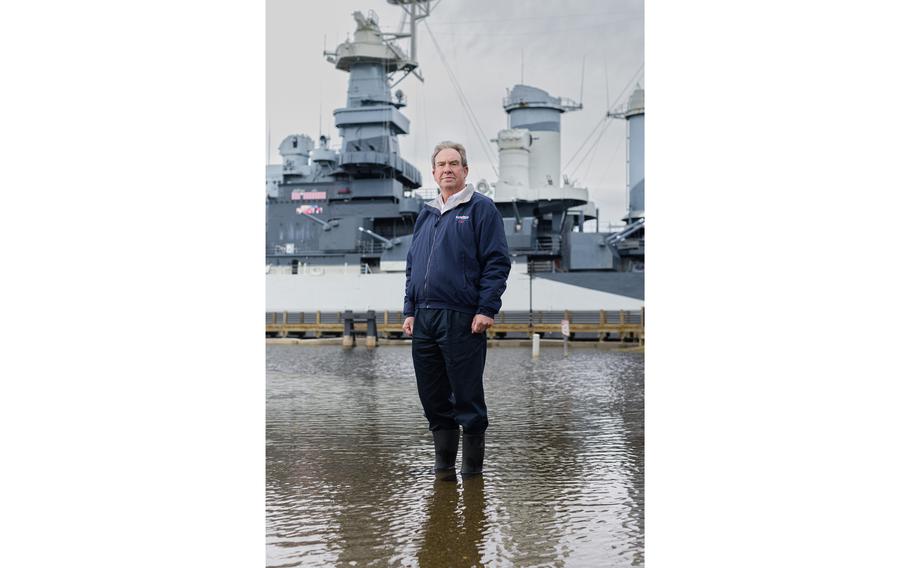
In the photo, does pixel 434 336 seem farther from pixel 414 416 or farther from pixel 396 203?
pixel 396 203

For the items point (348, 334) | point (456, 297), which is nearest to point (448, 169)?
point (456, 297)

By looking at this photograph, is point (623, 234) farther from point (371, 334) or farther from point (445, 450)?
point (445, 450)

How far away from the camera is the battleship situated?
2898cm

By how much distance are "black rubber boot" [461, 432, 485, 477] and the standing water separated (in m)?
0.06

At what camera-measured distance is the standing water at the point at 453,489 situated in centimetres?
242

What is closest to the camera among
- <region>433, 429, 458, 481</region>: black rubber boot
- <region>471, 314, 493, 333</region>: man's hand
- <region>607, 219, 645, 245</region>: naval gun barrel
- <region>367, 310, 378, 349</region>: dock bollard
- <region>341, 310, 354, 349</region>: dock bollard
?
<region>471, 314, 493, 333</region>: man's hand

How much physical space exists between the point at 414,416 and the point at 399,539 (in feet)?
10.6

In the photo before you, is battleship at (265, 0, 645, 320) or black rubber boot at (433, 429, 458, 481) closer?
black rubber boot at (433, 429, 458, 481)

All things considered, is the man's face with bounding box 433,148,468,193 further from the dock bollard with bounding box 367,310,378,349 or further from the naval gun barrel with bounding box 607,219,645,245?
the naval gun barrel with bounding box 607,219,645,245

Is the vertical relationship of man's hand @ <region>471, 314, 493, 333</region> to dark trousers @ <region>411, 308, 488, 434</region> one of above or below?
above

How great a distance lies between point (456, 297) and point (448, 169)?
587 mm

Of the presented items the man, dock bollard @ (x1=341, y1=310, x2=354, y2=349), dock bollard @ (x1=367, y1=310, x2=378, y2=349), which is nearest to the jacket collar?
the man

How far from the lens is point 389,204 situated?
32.1 metres
